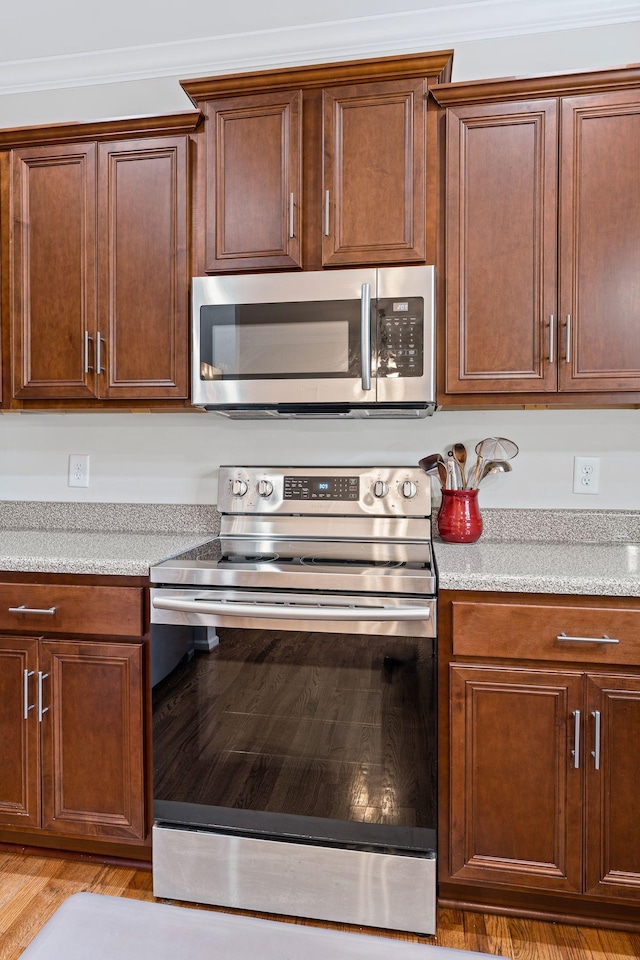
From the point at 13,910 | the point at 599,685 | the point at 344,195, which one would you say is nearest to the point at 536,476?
the point at 599,685

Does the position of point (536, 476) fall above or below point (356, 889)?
above

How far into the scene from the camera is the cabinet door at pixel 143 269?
1.83 meters

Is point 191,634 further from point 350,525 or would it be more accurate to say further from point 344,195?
point 344,195

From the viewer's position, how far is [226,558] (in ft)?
5.81

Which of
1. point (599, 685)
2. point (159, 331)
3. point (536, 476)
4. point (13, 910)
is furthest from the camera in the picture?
point (536, 476)

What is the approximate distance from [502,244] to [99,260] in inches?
49.1

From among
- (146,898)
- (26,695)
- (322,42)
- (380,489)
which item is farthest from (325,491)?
(322,42)

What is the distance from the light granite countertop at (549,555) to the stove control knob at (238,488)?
67cm

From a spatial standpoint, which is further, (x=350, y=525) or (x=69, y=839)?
(x=350, y=525)

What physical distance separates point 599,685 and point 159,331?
1586 millimetres

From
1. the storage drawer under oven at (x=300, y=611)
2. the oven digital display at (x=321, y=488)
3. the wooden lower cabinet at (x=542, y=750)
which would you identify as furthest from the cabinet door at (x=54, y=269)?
the wooden lower cabinet at (x=542, y=750)

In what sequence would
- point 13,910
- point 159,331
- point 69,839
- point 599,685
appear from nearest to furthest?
point 599,685, point 13,910, point 69,839, point 159,331

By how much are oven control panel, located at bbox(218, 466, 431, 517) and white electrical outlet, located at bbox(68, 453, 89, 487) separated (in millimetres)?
598

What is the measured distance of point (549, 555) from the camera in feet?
5.58
